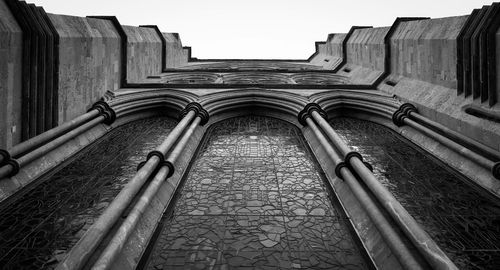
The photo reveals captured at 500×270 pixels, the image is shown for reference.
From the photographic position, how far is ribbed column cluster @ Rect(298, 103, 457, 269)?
3977 mm

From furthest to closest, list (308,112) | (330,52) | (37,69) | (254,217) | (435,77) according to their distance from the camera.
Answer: (330,52), (308,112), (435,77), (37,69), (254,217)

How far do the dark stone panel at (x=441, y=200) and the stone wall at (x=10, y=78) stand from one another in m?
6.10

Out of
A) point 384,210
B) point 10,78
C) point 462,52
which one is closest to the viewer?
point 384,210

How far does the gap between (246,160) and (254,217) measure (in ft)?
6.76

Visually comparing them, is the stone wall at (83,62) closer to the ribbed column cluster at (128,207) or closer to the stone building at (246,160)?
the stone building at (246,160)

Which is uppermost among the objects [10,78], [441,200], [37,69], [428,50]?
[428,50]

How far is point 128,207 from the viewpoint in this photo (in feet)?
16.6

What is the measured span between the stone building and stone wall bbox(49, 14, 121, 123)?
0.16 feet

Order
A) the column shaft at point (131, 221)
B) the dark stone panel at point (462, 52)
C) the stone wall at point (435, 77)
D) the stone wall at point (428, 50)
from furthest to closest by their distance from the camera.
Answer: the stone wall at point (428, 50)
the dark stone panel at point (462, 52)
the stone wall at point (435, 77)
the column shaft at point (131, 221)

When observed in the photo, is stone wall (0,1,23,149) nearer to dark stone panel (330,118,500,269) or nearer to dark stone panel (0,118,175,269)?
dark stone panel (0,118,175,269)

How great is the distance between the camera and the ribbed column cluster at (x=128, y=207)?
3977 mm

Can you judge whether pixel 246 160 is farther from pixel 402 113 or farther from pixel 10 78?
pixel 10 78

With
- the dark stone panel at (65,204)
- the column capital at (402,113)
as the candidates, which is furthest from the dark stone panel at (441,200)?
the dark stone panel at (65,204)

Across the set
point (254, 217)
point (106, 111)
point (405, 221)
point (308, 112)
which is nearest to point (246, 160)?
point (254, 217)
